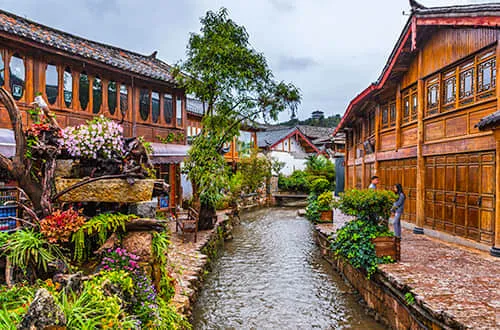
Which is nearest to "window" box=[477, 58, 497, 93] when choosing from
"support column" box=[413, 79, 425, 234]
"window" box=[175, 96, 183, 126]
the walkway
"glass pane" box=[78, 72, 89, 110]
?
"support column" box=[413, 79, 425, 234]

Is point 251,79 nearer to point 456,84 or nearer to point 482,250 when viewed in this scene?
point 456,84

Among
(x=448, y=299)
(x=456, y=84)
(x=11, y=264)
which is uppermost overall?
(x=456, y=84)

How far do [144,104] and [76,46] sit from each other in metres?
2.98

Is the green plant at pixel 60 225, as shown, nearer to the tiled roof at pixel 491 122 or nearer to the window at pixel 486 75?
the tiled roof at pixel 491 122

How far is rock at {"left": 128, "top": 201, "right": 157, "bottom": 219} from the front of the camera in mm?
4633

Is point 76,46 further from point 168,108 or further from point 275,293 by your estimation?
point 275,293

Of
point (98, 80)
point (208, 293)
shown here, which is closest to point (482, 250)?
point (208, 293)

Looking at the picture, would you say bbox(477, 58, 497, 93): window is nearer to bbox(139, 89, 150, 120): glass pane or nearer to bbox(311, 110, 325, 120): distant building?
bbox(139, 89, 150, 120): glass pane

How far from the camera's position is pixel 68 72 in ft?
34.8

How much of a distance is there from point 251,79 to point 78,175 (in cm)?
795

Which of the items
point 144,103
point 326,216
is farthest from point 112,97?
point 326,216

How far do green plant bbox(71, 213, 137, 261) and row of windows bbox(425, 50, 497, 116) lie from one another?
331 inches

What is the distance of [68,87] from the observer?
10.6m

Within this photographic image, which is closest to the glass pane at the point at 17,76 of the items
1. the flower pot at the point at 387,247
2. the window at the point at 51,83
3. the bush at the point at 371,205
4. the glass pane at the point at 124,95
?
the window at the point at 51,83
